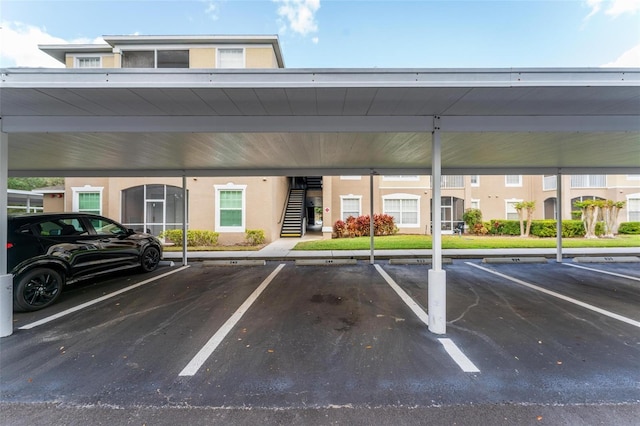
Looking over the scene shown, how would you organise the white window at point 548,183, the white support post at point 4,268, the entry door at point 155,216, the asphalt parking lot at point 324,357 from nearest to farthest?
the asphalt parking lot at point 324,357, the white support post at point 4,268, the entry door at point 155,216, the white window at point 548,183

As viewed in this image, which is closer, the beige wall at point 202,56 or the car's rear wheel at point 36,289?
the car's rear wheel at point 36,289

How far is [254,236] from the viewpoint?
43.0 ft

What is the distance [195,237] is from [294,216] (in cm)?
609

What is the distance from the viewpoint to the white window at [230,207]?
13.5 meters

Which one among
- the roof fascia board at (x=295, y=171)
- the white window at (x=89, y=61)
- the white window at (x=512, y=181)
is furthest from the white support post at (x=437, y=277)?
the white window at (x=512, y=181)

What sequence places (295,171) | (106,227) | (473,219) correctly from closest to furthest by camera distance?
(106,227) < (295,171) < (473,219)

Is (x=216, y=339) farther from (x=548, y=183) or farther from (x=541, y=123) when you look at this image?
(x=548, y=183)

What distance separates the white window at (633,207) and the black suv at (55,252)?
95.0 ft


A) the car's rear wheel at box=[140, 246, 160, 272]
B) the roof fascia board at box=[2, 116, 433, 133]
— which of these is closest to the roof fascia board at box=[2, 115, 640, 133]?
the roof fascia board at box=[2, 116, 433, 133]

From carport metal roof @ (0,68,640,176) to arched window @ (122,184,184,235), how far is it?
24.1ft

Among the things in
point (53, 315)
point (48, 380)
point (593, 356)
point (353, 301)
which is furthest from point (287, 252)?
point (593, 356)

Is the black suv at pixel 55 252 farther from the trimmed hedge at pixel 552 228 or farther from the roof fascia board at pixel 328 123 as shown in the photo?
the trimmed hedge at pixel 552 228

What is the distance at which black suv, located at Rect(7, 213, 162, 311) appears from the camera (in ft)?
16.0

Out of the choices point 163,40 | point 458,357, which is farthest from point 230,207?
point 458,357
